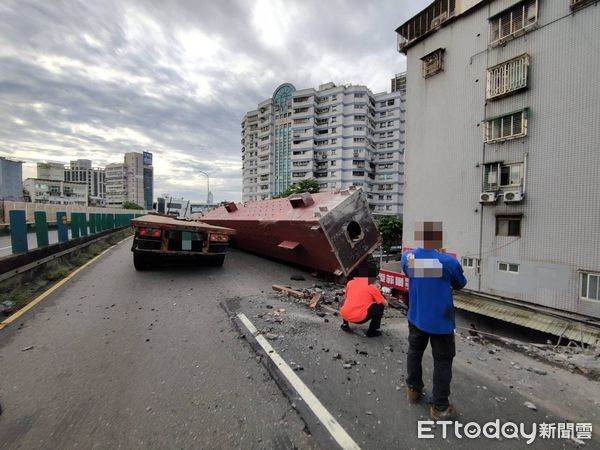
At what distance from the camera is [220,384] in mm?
2773

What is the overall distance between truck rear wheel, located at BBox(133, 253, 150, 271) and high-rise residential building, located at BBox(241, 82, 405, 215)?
43580 mm

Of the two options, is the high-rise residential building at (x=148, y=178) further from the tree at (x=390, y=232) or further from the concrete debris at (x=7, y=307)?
the concrete debris at (x=7, y=307)

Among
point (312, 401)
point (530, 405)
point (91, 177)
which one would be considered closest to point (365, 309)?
point (312, 401)

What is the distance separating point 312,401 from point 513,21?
56.1 ft

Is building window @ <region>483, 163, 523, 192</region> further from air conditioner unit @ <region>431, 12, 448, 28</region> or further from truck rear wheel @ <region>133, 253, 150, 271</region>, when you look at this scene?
truck rear wheel @ <region>133, 253, 150, 271</region>

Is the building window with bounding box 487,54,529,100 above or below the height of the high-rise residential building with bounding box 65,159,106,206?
below

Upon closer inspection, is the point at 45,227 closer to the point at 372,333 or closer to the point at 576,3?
the point at 372,333

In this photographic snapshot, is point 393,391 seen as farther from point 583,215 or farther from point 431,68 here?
point 431,68

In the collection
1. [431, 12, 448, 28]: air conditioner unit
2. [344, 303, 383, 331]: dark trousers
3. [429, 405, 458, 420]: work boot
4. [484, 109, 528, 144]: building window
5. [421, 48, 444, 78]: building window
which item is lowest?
[429, 405, 458, 420]: work boot

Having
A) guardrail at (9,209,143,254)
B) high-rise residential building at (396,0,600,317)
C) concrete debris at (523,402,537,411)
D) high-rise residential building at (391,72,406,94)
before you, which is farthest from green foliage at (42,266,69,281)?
high-rise residential building at (391,72,406,94)

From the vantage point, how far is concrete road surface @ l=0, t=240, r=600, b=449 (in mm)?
2164

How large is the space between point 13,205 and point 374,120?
53.8m

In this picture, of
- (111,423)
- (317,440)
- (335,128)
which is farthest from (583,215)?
(335,128)

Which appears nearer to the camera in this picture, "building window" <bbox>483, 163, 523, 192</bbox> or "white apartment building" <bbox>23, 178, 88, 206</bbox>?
"building window" <bbox>483, 163, 523, 192</bbox>
